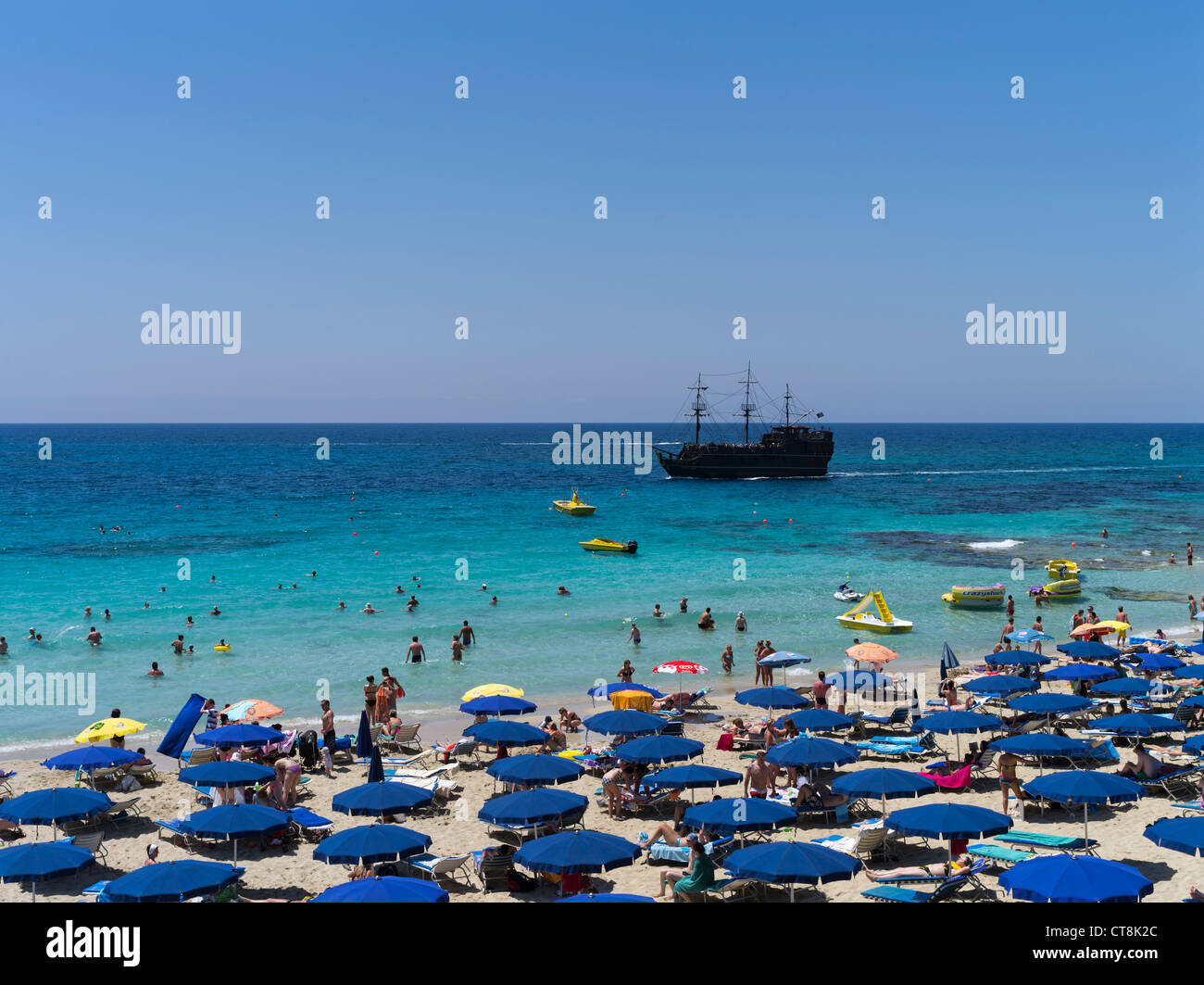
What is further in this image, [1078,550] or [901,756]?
Result: [1078,550]

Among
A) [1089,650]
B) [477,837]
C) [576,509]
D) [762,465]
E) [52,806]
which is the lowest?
[477,837]

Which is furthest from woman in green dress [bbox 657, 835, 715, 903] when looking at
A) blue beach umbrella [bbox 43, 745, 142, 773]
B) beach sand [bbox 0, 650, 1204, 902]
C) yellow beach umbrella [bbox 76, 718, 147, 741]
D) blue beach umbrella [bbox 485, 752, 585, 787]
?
yellow beach umbrella [bbox 76, 718, 147, 741]

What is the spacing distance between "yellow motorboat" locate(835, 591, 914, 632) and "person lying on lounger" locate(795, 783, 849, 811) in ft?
59.7

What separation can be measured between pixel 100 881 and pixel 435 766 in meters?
6.95

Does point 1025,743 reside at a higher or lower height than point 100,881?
higher

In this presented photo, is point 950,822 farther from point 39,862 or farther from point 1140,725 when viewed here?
point 39,862

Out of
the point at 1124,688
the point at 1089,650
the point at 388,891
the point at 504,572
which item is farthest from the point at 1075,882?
the point at 504,572

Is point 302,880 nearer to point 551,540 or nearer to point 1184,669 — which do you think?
point 1184,669

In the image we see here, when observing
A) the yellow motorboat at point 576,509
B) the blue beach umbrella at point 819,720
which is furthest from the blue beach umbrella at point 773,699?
the yellow motorboat at point 576,509

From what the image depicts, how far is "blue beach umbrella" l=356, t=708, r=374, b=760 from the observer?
19.2m

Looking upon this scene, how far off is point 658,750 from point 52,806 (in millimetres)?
9341

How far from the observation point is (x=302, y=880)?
1359 cm

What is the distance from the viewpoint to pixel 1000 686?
21141mm

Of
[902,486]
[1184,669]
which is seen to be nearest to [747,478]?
[902,486]
